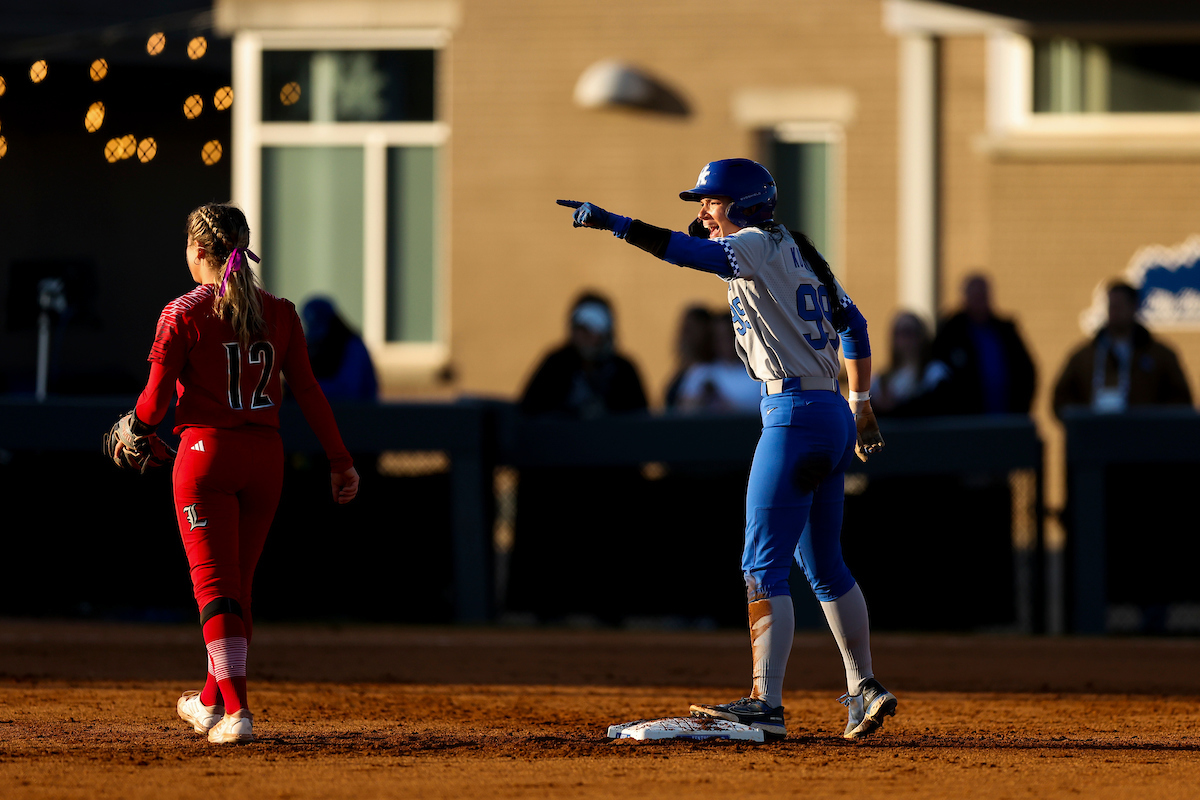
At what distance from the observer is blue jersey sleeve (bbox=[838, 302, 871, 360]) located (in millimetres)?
5582

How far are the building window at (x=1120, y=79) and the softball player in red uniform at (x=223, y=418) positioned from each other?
30.6ft

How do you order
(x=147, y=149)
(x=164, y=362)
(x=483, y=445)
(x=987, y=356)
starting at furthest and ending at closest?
1. (x=147, y=149)
2. (x=987, y=356)
3. (x=483, y=445)
4. (x=164, y=362)

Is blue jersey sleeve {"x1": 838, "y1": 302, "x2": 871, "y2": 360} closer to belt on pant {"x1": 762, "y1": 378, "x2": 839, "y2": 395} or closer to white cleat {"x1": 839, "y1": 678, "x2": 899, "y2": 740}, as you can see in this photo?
belt on pant {"x1": 762, "y1": 378, "x2": 839, "y2": 395}

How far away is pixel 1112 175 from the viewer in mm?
13125

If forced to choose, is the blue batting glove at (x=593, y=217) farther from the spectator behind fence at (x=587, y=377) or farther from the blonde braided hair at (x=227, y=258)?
the spectator behind fence at (x=587, y=377)

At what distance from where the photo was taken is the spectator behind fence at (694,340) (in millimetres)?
10312

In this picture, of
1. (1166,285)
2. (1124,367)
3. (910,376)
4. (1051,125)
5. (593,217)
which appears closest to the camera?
(593,217)

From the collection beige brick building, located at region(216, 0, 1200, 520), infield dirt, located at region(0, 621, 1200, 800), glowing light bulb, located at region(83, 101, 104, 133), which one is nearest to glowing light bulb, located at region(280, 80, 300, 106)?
beige brick building, located at region(216, 0, 1200, 520)

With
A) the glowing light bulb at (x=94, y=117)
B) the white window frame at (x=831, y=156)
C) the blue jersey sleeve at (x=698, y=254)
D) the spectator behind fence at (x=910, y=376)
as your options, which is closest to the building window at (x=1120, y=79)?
the white window frame at (x=831, y=156)

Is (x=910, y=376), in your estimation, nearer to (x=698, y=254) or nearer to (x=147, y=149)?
(x=698, y=254)

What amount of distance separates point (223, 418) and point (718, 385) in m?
5.12

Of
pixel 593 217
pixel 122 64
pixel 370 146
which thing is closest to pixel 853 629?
pixel 593 217

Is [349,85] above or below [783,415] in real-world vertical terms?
above

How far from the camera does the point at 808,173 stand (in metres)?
13.9
